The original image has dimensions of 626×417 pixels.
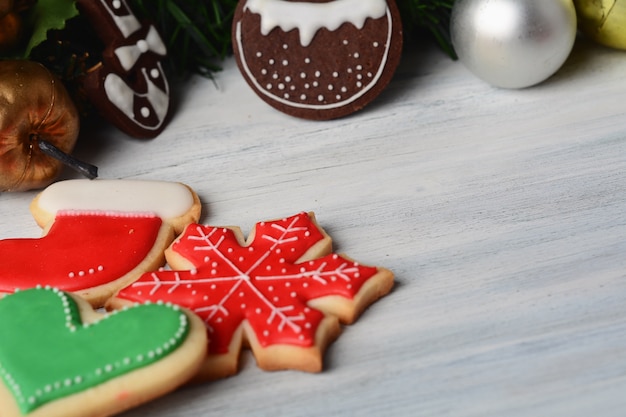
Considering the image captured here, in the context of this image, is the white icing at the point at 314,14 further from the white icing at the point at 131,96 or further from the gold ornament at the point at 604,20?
the gold ornament at the point at 604,20

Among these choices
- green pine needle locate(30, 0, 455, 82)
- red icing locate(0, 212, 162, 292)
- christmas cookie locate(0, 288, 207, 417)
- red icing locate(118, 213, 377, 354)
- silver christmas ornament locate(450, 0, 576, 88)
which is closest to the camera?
christmas cookie locate(0, 288, 207, 417)

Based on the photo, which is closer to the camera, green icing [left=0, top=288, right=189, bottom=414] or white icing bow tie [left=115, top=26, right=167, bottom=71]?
green icing [left=0, top=288, right=189, bottom=414]

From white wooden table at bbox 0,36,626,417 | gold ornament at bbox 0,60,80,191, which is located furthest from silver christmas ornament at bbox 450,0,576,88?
gold ornament at bbox 0,60,80,191

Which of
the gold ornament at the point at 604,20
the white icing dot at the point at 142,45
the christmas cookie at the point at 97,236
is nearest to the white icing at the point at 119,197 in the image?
the christmas cookie at the point at 97,236

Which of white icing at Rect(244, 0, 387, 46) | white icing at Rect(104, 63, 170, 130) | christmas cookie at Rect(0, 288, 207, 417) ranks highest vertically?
white icing at Rect(244, 0, 387, 46)

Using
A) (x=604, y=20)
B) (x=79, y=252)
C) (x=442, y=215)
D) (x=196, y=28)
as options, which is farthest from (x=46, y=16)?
(x=604, y=20)

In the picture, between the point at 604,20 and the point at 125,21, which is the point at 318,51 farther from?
the point at 604,20

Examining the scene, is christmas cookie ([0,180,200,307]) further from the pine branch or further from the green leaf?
the pine branch
